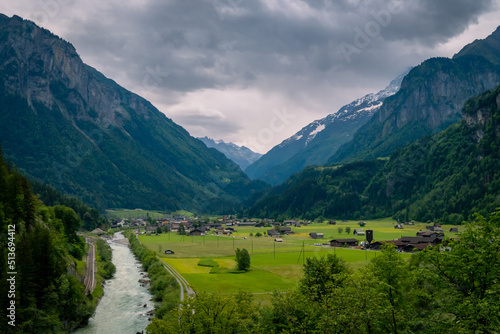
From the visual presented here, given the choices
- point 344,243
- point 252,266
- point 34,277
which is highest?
point 34,277

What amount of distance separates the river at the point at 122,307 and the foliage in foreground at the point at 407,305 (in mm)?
24190

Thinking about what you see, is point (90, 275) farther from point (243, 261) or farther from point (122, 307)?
point (243, 261)

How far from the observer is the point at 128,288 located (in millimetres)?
85688

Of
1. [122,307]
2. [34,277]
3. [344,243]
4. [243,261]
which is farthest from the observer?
[344,243]

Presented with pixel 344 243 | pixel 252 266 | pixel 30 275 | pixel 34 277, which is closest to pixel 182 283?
pixel 252 266

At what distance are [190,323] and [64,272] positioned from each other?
3878 centimetres

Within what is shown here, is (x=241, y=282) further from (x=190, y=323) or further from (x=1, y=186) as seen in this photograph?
(x=1, y=186)

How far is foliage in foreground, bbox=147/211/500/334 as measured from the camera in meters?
20.9

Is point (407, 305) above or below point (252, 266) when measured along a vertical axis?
above

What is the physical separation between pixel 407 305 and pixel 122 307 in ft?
184

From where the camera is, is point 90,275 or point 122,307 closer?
point 122,307

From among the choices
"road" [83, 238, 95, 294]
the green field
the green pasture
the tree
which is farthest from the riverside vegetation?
the tree

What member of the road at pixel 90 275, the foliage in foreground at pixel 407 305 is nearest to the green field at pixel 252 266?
the road at pixel 90 275

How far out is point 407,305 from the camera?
30.8 metres
